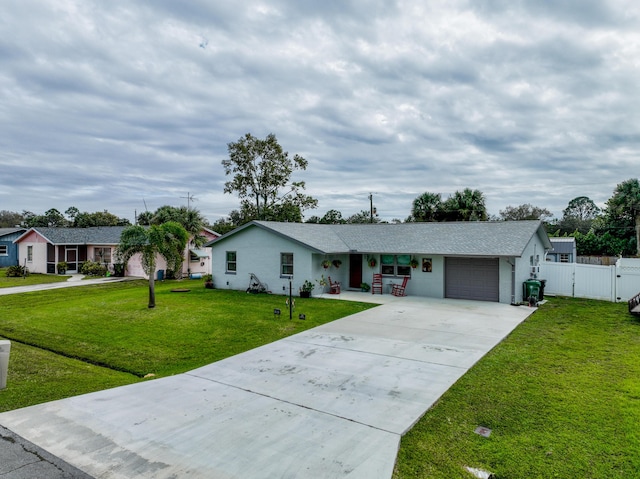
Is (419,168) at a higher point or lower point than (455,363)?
higher

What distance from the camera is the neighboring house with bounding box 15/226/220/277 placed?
92.8ft

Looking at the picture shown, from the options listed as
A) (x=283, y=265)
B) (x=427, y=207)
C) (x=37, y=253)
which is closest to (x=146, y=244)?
(x=283, y=265)

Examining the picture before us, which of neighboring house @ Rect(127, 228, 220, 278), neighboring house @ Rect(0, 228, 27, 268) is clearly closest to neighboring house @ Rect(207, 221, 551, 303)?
neighboring house @ Rect(127, 228, 220, 278)

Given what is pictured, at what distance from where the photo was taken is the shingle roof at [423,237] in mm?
16312

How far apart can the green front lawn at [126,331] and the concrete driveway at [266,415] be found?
0.95 meters

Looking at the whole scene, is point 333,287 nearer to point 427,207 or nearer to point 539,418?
point 539,418

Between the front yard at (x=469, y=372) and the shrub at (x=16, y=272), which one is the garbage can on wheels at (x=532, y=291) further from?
the shrub at (x=16, y=272)

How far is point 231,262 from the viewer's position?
2095cm

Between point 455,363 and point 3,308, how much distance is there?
17.9 meters

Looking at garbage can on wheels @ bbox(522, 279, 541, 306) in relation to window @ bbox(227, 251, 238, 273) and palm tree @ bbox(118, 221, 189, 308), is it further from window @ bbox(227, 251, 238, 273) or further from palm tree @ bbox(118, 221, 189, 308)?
palm tree @ bbox(118, 221, 189, 308)

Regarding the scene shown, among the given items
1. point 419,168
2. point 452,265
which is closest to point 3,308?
point 452,265

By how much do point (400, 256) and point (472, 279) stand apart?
354 centimetres

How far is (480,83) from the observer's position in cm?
1445

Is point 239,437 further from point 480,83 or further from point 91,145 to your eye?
point 91,145
